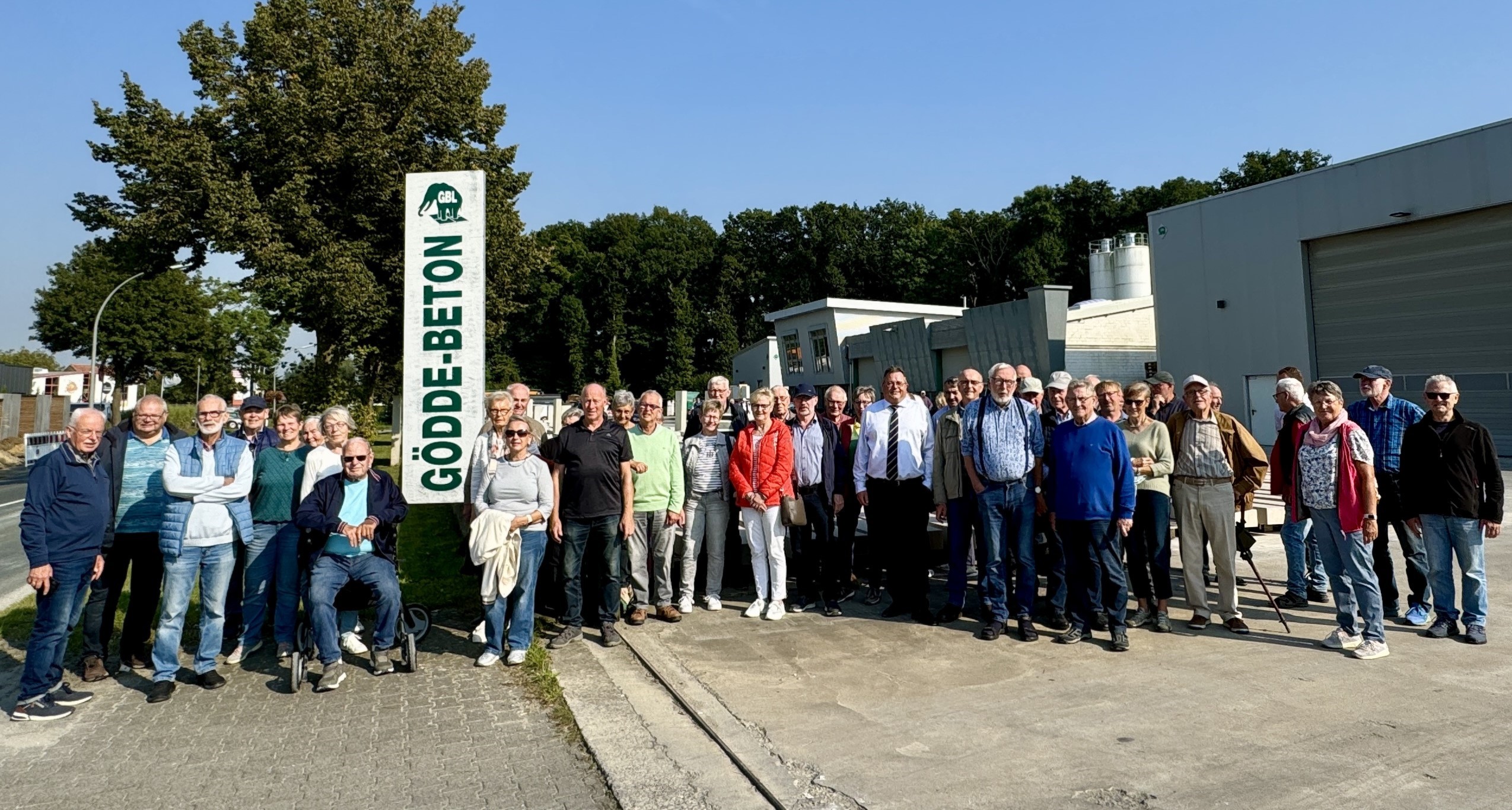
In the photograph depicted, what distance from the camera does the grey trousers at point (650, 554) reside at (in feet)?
21.8

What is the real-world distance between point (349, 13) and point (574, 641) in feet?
80.2

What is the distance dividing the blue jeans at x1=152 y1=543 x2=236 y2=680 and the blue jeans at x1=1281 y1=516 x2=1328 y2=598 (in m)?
7.72

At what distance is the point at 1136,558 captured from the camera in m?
6.31

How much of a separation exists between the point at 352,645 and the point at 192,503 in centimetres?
134

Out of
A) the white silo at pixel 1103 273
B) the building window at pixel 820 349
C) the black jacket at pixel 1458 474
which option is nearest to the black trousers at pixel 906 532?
the black jacket at pixel 1458 474

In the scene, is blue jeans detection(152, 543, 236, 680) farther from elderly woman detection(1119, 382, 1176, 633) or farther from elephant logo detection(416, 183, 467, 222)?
elderly woman detection(1119, 382, 1176, 633)

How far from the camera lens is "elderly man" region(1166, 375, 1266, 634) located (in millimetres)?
6207

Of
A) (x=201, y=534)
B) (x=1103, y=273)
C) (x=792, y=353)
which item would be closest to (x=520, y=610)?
(x=201, y=534)

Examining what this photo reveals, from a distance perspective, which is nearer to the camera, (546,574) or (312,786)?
(312,786)

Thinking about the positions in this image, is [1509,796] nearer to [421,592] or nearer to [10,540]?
[421,592]

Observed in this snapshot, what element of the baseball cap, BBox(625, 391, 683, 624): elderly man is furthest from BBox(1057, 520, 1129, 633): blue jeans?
BBox(625, 391, 683, 624): elderly man

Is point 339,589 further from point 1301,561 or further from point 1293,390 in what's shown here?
point 1301,561

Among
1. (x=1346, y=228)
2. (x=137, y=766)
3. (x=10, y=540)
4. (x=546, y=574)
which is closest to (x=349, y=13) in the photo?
(x=10, y=540)

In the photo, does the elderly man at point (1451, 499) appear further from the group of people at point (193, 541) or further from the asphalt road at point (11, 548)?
the asphalt road at point (11, 548)
